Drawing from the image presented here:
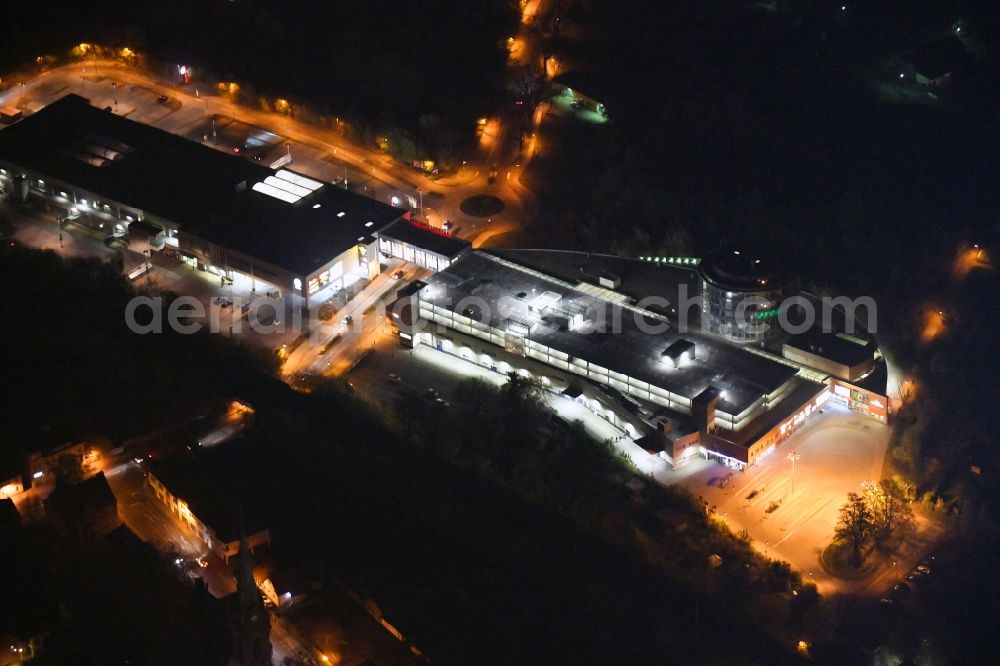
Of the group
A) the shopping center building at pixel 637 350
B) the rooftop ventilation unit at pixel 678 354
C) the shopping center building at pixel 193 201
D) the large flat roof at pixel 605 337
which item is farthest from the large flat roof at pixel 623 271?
the shopping center building at pixel 193 201

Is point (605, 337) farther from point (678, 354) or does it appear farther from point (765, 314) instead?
point (765, 314)

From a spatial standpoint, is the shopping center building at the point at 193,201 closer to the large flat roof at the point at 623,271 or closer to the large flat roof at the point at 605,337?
the large flat roof at the point at 605,337

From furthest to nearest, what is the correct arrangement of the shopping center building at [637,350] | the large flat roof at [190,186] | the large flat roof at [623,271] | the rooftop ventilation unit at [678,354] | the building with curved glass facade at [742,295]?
the large flat roof at [190,186] → the large flat roof at [623,271] → the building with curved glass facade at [742,295] → the rooftop ventilation unit at [678,354] → the shopping center building at [637,350]

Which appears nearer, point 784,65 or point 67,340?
point 67,340

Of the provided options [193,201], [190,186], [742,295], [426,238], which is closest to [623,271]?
[742,295]

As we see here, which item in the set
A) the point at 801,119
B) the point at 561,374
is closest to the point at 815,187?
the point at 801,119

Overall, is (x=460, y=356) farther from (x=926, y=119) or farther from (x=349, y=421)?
(x=926, y=119)

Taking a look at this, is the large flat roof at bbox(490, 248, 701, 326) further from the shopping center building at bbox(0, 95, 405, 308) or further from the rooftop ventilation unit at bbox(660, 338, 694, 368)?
the shopping center building at bbox(0, 95, 405, 308)
